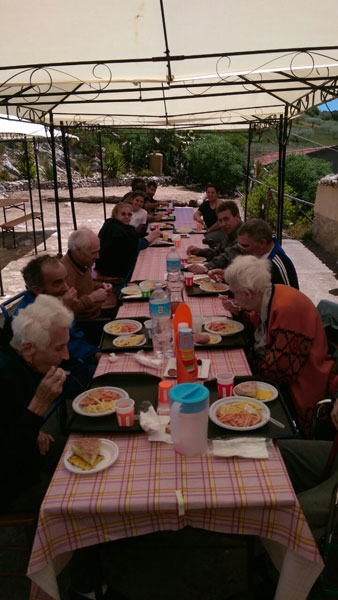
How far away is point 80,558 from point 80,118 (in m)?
9.11

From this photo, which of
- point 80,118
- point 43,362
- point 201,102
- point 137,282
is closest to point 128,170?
point 80,118

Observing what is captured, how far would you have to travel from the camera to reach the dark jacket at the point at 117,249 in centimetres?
546

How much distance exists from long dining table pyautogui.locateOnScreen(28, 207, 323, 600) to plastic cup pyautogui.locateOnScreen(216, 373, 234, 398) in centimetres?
47

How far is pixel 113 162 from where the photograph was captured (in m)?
24.9

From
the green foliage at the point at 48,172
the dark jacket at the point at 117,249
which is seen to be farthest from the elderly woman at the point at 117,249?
the green foliage at the point at 48,172

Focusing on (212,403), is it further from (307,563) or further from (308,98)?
(308,98)

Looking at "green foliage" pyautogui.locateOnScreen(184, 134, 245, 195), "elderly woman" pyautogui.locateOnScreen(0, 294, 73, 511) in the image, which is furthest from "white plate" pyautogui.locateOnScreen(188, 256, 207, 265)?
"green foliage" pyautogui.locateOnScreen(184, 134, 245, 195)

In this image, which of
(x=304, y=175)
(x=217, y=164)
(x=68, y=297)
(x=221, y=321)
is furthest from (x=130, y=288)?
(x=217, y=164)

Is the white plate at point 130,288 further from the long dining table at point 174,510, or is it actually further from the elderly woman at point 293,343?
the long dining table at point 174,510

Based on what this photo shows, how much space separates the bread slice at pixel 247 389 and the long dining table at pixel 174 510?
0.45m

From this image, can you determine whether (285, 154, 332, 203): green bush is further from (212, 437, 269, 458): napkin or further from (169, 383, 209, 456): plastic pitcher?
(169, 383, 209, 456): plastic pitcher

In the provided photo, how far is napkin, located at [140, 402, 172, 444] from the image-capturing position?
73.6 inches

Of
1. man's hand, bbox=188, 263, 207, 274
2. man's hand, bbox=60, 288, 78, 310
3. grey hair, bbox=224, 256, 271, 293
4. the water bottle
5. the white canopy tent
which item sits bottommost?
man's hand, bbox=188, 263, 207, 274

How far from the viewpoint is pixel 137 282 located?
4.35 meters
